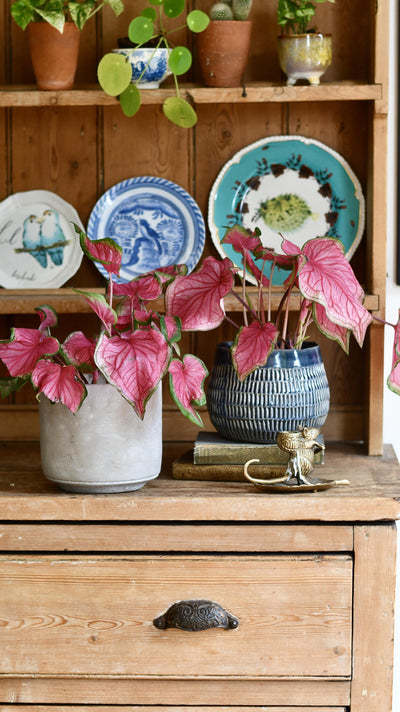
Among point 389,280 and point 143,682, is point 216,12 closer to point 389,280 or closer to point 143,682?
point 389,280

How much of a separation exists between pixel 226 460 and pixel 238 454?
0.08 feet

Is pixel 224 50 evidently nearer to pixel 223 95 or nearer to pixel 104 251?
pixel 223 95

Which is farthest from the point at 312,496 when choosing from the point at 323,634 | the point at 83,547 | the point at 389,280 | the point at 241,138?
the point at 241,138

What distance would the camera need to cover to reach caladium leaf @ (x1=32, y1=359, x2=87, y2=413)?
123cm

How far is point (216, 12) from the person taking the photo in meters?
1.55

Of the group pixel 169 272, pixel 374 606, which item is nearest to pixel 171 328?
pixel 169 272

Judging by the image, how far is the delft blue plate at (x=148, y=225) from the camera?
1.72 m

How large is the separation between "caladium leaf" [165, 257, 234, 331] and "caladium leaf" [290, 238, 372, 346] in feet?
0.48

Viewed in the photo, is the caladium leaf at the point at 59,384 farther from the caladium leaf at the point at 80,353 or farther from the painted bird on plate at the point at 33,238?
the painted bird on plate at the point at 33,238

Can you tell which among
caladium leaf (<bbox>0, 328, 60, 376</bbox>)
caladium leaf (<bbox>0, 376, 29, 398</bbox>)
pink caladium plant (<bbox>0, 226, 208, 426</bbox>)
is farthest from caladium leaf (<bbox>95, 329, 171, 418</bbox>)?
caladium leaf (<bbox>0, 376, 29, 398</bbox>)

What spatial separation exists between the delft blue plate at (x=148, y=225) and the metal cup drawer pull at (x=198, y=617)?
0.71m

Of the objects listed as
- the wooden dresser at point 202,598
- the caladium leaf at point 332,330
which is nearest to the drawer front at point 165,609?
the wooden dresser at point 202,598

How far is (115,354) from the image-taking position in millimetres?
1212

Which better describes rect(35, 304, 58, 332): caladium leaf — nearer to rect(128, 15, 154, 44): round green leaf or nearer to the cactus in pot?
rect(128, 15, 154, 44): round green leaf
